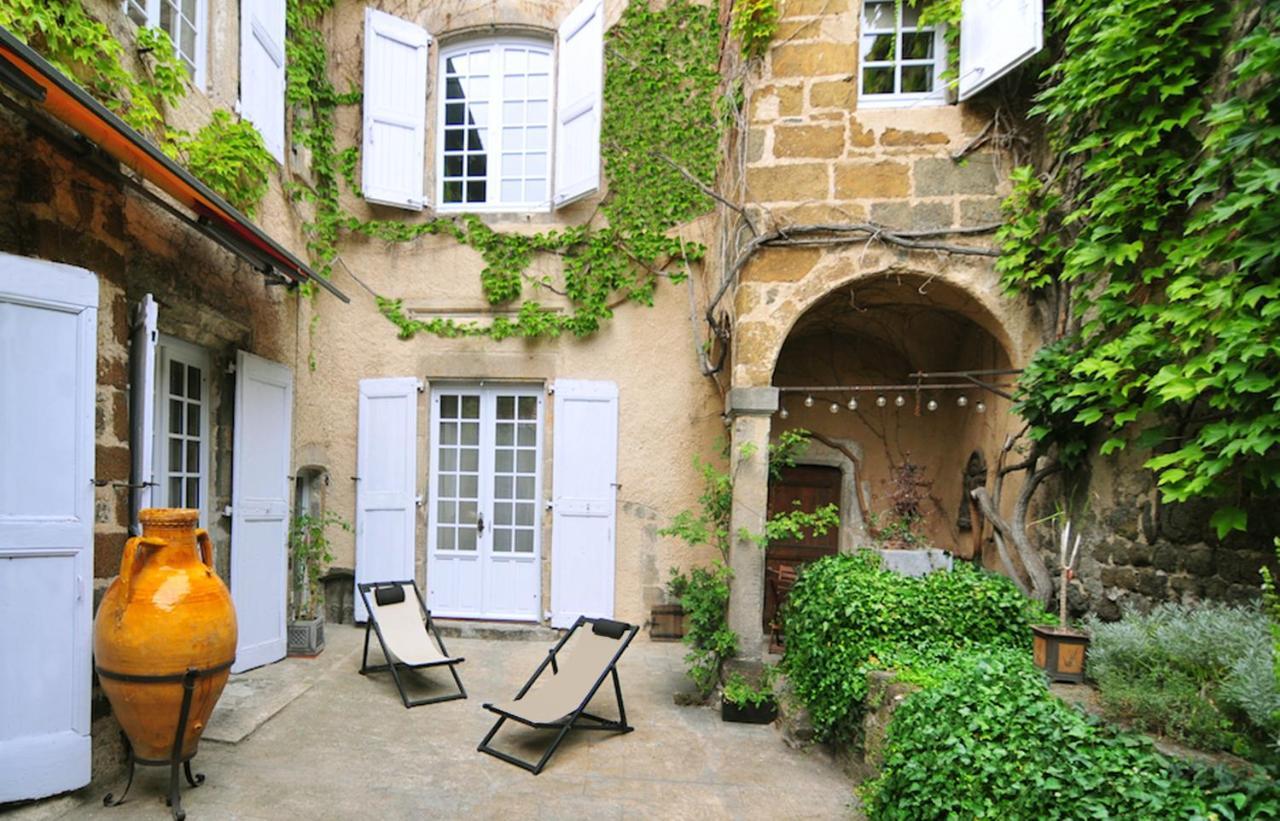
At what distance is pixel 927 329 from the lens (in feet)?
19.3

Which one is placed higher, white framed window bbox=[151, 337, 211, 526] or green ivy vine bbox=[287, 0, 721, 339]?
green ivy vine bbox=[287, 0, 721, 339]

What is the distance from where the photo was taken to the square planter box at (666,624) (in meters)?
5.84

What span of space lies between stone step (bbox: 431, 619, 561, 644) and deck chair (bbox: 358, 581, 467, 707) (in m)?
0.85

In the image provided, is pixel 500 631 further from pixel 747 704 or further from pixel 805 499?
pixel 805 499

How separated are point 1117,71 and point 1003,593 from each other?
278 cm

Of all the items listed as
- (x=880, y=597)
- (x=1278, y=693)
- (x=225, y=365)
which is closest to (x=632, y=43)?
(x=225, y=365)

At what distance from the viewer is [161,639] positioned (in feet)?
9.27

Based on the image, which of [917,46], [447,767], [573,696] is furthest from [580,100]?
[447,767]

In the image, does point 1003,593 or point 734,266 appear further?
point 734,266

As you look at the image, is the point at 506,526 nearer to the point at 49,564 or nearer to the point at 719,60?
the point at 49,564

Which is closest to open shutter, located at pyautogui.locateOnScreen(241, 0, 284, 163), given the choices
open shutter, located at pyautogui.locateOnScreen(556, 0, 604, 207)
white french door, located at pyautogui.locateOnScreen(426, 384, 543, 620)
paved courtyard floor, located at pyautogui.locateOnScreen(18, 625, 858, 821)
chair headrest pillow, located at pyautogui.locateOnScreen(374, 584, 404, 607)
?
open shutter, located at pyautogui.locateOnScreen(556, 0, 604, 207)

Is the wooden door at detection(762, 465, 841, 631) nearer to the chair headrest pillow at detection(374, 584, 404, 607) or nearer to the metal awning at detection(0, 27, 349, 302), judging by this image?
the chair headrest pillow at detection(374, 584, 404, 607)

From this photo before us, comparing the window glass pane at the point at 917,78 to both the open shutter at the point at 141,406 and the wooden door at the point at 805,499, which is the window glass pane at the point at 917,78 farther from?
the open shutter at the point at 141,406

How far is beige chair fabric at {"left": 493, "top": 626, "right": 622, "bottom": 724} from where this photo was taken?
3.68 m
